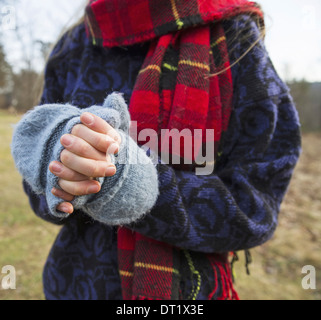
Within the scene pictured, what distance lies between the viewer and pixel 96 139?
0.59 m

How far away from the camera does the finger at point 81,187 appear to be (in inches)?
24.1

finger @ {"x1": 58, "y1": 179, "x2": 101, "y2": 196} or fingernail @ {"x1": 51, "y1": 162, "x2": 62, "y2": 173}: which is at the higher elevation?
fingernail @ {"x1": 51, "y1": 162, "x2": 62, "y2": 173}

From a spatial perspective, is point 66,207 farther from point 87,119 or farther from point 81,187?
point 87,119

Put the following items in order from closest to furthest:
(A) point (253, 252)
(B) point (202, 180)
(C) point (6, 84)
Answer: (B) point (202, 180) → (A) point (253, 252) → (C) point (6, 84)

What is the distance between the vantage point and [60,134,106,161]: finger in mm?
589

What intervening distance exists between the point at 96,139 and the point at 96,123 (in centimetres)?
4

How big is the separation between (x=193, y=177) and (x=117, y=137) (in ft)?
1.01

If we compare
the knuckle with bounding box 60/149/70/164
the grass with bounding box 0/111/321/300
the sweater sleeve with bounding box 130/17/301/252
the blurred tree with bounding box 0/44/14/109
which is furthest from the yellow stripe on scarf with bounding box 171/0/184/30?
the blurred tree with bounding box 0/44/14/109

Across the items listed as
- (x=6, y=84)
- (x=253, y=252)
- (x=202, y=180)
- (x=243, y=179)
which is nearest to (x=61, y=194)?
(x=202, y=180)

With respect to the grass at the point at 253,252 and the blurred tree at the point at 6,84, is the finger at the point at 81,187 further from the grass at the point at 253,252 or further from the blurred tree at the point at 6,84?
the blurred tree at the point at 6,84

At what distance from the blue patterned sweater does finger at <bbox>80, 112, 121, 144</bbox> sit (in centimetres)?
24

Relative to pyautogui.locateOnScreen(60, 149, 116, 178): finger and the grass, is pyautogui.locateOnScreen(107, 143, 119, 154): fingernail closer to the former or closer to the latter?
pyautogui.locateOnScreen(60, 149, 116, 178): finger
